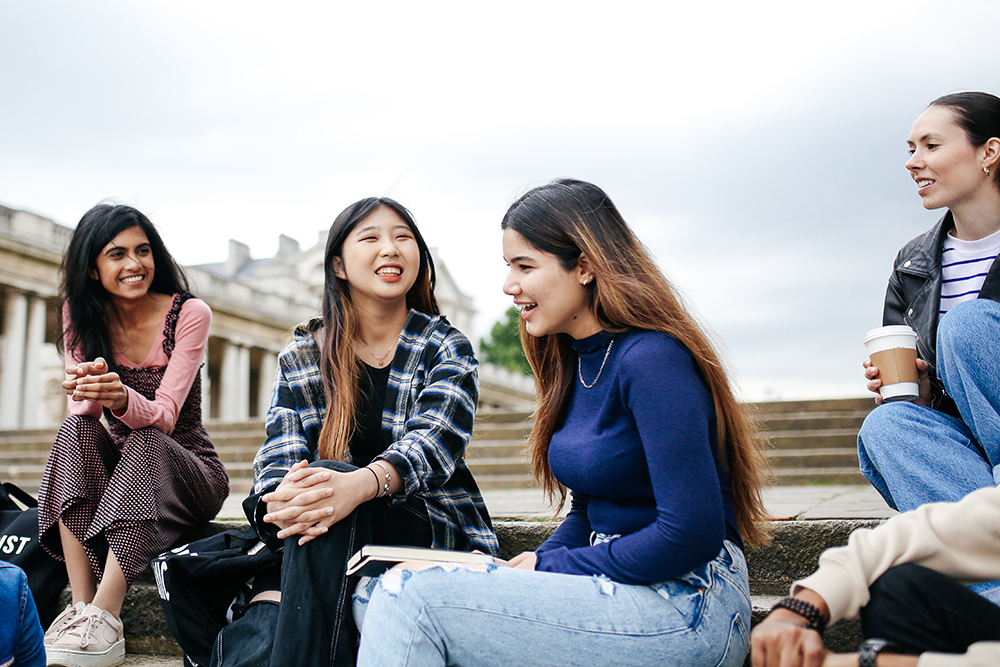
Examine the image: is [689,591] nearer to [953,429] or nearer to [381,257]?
[953,429]

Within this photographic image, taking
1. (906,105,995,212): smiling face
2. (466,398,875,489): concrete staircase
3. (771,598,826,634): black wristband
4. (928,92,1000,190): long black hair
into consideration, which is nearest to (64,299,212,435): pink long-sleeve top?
(771,598,826,634): black wristband

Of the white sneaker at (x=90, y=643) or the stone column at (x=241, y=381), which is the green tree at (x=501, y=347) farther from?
the white sneaker at (x=90, y=643)

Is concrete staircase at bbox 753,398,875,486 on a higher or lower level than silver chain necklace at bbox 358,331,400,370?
lower

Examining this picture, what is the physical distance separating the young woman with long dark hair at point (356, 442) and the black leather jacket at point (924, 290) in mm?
1376

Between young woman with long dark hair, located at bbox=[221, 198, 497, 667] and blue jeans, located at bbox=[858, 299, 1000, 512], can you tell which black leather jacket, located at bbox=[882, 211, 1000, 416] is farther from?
young woman with long dark hair, located at bbox=[221, 198, 497, 667]

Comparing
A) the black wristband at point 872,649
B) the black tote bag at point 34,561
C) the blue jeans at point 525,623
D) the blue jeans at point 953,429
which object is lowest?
the black tote bag at point 34,561

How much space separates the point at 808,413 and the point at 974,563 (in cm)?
674

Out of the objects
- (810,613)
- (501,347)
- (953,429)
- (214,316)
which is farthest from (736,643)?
(501,347)

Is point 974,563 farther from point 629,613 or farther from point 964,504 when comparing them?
point 629,613

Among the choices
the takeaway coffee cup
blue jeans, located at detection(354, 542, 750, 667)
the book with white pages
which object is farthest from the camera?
the takeaway coffee cup

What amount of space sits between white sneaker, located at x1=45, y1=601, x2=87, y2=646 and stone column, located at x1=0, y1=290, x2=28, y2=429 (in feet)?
69.2

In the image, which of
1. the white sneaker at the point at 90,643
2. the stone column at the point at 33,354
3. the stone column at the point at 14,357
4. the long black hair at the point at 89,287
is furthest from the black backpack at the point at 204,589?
the stone column at the point at 33,354

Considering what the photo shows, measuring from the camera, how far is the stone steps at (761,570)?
8.17 feet

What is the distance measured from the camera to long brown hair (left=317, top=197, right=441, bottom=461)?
2404mm
